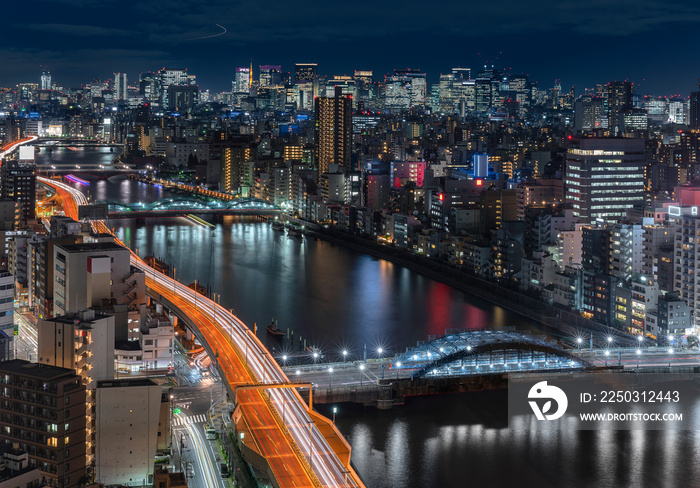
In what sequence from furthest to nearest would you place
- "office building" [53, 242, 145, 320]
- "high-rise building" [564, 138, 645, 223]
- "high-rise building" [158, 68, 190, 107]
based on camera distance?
1. "high-rise building" [158, 68, 190, 107]
2. "high-rise building" [564, 138, 645, 223]
3. "office building" [53, 242, 145, 320]

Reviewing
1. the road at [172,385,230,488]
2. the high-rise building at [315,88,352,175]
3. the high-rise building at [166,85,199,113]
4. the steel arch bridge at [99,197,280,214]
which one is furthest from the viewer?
the high-rise building at [166,85,199,113]

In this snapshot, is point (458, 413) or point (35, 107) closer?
point (458, 413)

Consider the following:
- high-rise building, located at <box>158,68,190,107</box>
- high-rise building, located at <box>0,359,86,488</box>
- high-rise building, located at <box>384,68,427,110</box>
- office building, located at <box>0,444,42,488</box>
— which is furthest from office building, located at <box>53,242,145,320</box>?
high-rise building, located at <box>158,68,190,107</box>

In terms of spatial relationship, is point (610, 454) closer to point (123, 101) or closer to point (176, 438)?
point (176, 438)

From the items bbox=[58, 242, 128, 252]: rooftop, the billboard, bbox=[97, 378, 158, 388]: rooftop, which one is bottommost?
bbox=[97, 378, 158, 388]: rooftop

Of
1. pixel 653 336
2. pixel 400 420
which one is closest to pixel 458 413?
pixel 400 420

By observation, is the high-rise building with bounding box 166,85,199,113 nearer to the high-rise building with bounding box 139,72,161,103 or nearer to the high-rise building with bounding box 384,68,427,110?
the high-rise building with bounding box 139,72,161,103

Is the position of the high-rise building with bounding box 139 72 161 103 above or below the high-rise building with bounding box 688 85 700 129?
above
